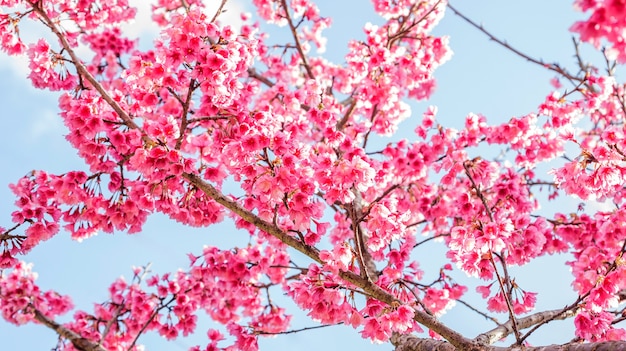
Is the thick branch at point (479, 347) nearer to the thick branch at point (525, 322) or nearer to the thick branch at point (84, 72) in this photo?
the thick branch at point (525, 322)

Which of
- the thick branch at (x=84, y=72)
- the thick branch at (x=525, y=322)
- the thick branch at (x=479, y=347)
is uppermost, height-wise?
the thick branch at (x=84, y=72)

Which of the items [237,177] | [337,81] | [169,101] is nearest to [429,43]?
[337,81]

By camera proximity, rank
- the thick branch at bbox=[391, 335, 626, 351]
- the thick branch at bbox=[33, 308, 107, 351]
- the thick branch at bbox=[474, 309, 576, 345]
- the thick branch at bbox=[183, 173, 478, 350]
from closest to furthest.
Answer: the thick branch at bbox=[391, 335, 626, 351] < the thick branch at bbox=[183, 173, 478, 350] < the thick branch at bbox=[474, 309, 576, 345] < the thick branch at bbox=[33, 308, 107, 351]

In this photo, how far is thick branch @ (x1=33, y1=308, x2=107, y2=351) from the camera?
5.80 m

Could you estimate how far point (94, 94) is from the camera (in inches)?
168

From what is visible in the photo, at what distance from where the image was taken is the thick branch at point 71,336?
19.0 ft

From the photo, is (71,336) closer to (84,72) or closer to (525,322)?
(84,72)

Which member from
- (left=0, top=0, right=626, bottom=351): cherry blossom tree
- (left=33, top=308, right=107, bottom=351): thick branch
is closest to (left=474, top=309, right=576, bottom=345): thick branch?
(left=0, top=0, right=626, bottom=351): cherry blossom tree

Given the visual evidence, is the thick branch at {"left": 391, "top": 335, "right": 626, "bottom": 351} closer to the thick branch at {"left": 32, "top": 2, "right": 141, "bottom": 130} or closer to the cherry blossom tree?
the cherry blossom tree

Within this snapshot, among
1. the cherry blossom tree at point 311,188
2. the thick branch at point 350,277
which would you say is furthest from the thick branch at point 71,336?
the thick branch at point 350,277

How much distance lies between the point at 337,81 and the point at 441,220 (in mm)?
2677

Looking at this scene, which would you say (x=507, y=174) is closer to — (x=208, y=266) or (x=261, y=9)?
(x=208, y=266)

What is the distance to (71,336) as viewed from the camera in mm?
6012

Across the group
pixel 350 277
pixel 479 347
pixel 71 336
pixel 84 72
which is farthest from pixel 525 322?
pixel 71 336
